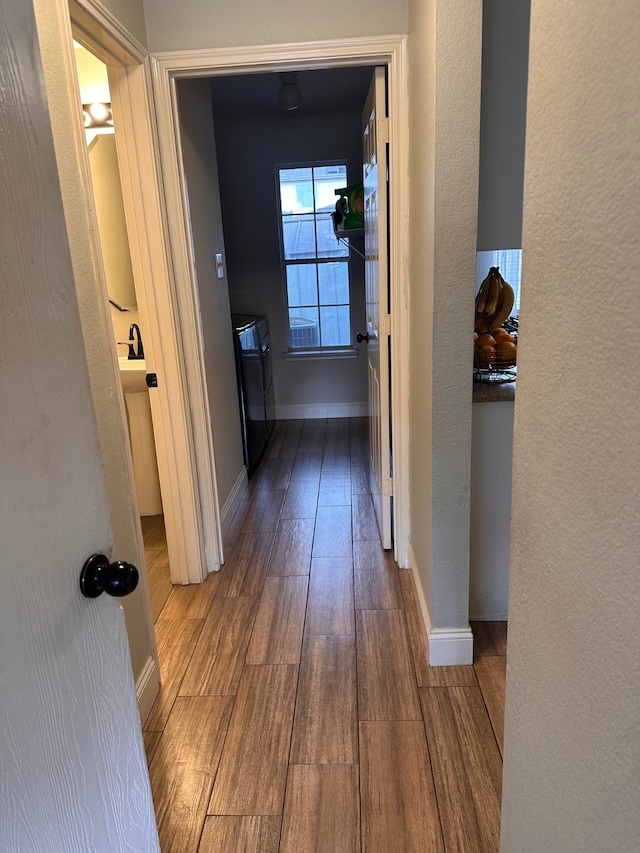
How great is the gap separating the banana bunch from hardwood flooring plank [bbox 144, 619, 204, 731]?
5.44ft

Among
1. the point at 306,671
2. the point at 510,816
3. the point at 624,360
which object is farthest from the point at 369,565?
the point at 624,360

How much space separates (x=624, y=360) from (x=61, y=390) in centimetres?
71

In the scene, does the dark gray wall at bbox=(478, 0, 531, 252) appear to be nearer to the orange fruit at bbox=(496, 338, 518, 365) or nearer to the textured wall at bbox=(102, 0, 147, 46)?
the orange fruit at bbox=(496, 338, 518, 365)

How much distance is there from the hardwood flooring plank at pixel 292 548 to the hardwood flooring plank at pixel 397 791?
104 centimetres

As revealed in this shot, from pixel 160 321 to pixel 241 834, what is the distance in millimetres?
1771

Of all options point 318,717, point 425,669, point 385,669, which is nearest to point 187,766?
point 318,717

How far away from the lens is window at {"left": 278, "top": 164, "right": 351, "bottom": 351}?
194 inches

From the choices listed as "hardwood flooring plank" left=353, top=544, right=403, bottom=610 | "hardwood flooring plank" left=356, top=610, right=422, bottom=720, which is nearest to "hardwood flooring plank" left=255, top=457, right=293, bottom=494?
"hardwood flooring plank" left=353, top=544, right=403, bottom=610

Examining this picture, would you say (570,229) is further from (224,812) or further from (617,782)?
(224,812)

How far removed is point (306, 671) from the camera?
2057 millimetres

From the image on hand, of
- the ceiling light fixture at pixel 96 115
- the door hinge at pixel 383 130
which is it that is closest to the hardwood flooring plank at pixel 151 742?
the door hinge at pixel 383 130

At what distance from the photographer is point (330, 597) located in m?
2.50

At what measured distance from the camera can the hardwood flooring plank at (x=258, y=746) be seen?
155cm

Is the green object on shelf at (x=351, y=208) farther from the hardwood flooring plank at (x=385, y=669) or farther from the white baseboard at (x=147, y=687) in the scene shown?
the white baseboard at (x=147, y=687)
